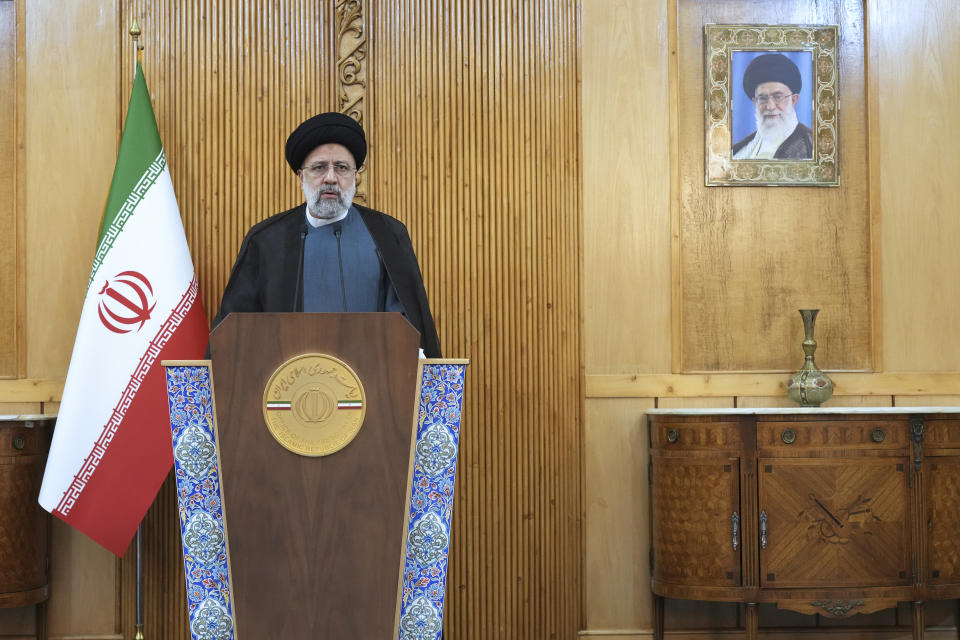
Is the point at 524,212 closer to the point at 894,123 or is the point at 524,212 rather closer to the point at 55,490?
the point at 894,123

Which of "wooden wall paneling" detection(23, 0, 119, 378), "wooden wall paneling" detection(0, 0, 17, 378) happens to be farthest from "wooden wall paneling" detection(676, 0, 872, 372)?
"wooden wall paneling" detection(0, 0, 17, 378)

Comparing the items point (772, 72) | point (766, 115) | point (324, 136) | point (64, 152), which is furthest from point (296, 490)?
point (772, 72)

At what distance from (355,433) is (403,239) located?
95 centimetres

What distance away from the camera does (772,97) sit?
14.0ft

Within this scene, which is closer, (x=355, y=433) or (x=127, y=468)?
(x=355, y=433)

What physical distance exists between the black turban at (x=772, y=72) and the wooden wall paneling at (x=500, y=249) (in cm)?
75

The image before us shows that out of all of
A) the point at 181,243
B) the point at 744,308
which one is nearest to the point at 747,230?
the point at 744,308

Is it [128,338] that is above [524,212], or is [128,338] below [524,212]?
below

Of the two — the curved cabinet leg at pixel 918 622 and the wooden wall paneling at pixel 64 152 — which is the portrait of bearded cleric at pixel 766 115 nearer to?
the curved cabinet leg at pixel 918 622

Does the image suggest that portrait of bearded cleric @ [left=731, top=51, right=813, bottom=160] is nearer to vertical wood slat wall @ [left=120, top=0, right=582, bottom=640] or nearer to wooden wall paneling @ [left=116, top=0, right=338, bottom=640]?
vertical wood slat wall @ [left=120, top=0, right=582, bottom=640]

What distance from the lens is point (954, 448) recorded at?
3799 millimetres

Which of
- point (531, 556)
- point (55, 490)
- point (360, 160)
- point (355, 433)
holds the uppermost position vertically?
point (360, 160)

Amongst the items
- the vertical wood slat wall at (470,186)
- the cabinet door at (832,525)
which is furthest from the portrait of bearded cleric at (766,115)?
the cabinet door at (832,525)

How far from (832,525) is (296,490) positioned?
214 cm
